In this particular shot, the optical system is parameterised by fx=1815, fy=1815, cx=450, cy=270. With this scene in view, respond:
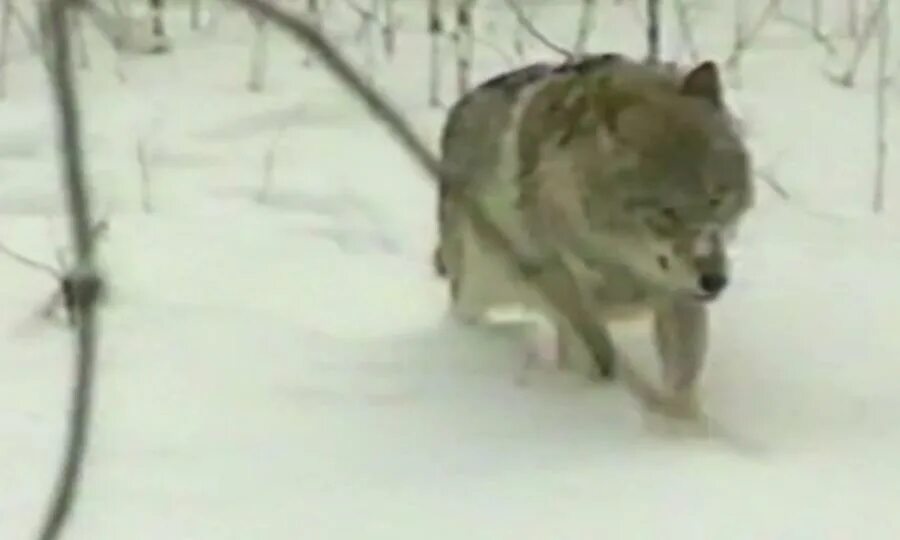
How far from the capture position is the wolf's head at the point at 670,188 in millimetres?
1910

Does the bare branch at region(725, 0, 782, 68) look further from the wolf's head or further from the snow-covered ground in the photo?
the wolf's head

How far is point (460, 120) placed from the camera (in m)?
2.35

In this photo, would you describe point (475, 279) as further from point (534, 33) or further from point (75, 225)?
point (75, 225)

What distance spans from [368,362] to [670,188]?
0.55m

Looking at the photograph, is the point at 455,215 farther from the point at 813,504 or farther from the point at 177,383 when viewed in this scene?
the point at 813,504

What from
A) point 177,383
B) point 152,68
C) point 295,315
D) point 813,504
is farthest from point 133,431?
point 152,68

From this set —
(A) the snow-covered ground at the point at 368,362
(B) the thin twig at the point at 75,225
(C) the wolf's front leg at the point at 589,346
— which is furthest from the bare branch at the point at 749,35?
(B) the thin twig at the point at 75,225

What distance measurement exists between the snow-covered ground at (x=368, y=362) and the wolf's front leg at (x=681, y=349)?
0.05 m

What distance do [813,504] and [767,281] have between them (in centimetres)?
77

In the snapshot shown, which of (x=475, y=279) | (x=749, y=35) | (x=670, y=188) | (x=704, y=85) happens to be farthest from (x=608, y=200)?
(x=749, y=35)

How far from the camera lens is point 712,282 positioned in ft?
6.17

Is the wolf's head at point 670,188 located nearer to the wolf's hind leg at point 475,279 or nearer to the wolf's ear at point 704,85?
the wolf's ear at point 704,85

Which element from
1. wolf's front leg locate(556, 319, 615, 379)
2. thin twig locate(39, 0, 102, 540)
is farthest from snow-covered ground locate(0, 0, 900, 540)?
thin twig locate(39, 0, 102, 540)

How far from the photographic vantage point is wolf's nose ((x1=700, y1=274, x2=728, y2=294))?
188 cm
